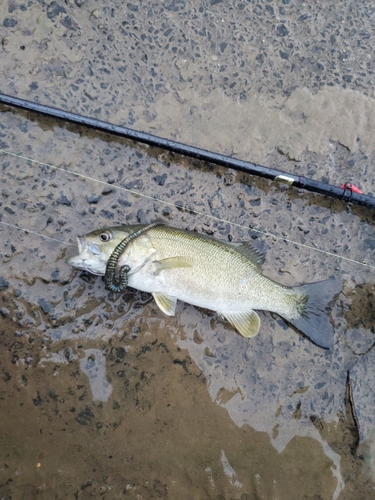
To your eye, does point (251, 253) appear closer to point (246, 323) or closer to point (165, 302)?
point (246, 323)

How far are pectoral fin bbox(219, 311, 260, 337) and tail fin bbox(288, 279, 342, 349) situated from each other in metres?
0.29

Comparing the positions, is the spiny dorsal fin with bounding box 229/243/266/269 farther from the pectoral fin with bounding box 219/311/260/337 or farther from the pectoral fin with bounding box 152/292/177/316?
the pectoral fin with bounding box 152/292/177/316

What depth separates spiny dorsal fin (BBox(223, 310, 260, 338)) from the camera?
3.30 meters

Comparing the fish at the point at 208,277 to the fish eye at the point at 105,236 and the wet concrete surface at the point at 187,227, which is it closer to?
the fish eye at the point at 105,236

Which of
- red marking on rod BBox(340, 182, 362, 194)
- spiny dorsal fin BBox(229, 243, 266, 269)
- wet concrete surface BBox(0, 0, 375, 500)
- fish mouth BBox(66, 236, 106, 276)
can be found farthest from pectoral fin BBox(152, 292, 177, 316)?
red marking on rod BBox(340, 182, 362, 194)

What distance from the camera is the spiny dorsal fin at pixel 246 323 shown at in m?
3.30

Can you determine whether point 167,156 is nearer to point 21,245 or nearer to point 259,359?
point 21,245

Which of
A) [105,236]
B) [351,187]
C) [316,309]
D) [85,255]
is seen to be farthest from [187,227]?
[351,187]

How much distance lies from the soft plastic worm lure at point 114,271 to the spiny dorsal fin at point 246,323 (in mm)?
929

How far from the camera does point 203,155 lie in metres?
3.26

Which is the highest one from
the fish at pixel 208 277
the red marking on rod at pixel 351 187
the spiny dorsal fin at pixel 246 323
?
the red marking on rod at pixel 351 187

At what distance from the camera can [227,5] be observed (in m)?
3.65

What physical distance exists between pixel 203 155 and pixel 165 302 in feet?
3.84

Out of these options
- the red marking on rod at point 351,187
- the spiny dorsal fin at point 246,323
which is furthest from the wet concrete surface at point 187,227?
the red marking on rod at point 351,187
